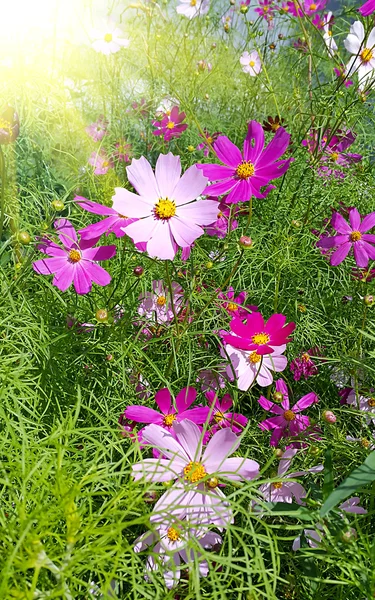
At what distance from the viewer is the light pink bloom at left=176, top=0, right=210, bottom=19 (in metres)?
1.48

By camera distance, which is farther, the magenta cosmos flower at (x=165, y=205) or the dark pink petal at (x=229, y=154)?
the dark pink petal at (x=229, y=154)

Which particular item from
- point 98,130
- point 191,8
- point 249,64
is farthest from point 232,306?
point 191,8

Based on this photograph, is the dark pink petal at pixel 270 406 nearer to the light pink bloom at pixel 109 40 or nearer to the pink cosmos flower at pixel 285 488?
the pink cosmos flower at pixel 285 488

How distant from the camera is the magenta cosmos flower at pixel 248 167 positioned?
2.11 ft

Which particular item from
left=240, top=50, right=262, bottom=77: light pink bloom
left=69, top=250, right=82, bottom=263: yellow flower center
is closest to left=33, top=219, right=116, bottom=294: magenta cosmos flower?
left=69, top=250, right=82, bottom=263: yellow flower center

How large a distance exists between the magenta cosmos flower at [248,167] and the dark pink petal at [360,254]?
0.58 ft

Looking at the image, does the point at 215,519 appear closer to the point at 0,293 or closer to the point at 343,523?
the point at 343,523

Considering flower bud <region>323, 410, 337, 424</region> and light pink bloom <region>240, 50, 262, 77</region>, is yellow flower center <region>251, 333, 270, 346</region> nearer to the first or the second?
flower bud <region>323, 410, 337, 424</region>

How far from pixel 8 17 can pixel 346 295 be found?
0.80 meters

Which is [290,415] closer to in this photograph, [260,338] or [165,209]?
[260,338]

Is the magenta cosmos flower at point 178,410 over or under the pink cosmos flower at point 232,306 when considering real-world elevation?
under

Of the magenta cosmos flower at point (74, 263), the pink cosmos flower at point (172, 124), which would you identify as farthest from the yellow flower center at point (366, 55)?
the magenta cosmos flower at point (74, 263)

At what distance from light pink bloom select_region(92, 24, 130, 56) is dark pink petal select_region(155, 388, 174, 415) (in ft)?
2.95

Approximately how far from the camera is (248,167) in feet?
2.23
